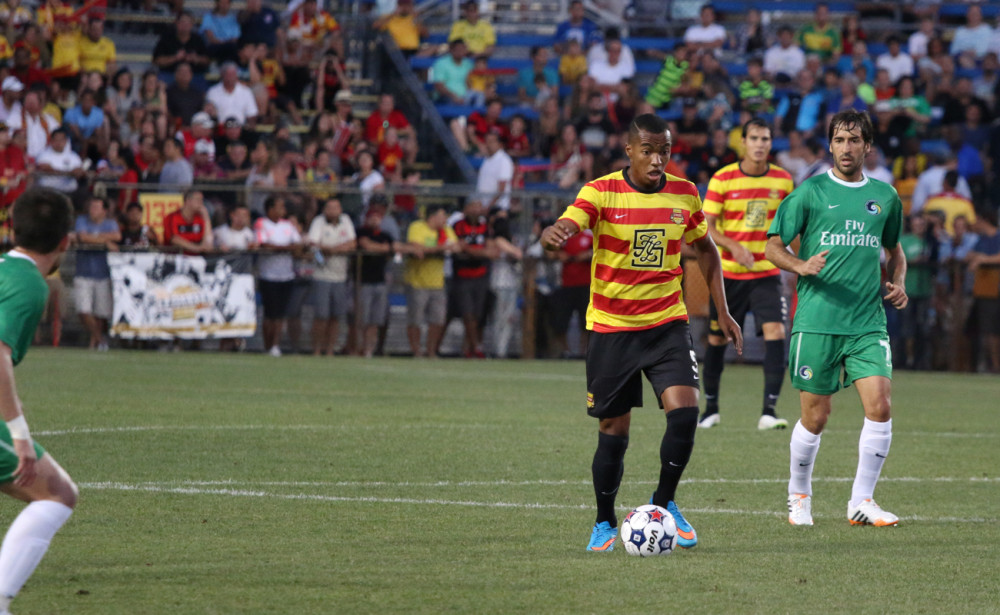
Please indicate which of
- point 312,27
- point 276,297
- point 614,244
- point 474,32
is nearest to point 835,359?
point 614,244

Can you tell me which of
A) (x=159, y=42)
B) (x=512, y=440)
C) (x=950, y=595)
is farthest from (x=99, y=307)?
(x=950, y=595)

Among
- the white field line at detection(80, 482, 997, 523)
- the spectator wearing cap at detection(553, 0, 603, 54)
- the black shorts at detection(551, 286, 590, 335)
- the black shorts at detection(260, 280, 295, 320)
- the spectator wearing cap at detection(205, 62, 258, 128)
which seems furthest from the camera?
the spectator wearing cap at detection(553, 0, 603, 54)

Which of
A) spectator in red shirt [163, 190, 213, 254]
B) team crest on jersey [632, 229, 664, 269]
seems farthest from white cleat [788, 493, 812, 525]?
spectator in red shirt [163, 190, 213, 254]

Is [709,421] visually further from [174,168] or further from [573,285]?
[174,168]

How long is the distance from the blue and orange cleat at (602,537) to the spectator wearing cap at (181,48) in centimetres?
1806

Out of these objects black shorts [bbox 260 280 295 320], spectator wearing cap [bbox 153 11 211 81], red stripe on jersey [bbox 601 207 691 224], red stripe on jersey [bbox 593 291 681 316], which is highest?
spectator wearing cap [bbox 153 11 211 81]

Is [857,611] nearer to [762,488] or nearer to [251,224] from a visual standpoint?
[762,488]

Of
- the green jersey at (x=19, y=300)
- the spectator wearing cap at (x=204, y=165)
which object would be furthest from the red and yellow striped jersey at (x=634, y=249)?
the spectator wearing cap at (x=204, y=165)

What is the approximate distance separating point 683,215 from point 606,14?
74.1 ft

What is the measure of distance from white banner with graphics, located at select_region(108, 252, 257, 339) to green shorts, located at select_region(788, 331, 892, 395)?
12.9m

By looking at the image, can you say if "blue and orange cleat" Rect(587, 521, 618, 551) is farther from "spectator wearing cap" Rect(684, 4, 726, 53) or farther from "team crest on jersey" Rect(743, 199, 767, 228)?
"spectator wearing cap" Rect(684, 4, 726, 53)

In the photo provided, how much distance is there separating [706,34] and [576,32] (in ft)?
8.01

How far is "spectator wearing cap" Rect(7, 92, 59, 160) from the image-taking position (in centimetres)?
2077

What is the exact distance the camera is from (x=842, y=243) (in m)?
7.75
